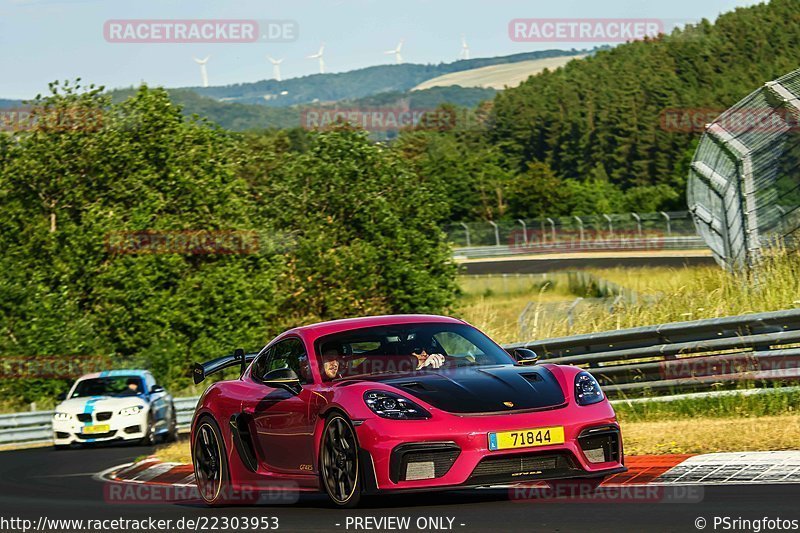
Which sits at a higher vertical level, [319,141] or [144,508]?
[319,141]

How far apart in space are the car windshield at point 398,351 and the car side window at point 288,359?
0.14 meters

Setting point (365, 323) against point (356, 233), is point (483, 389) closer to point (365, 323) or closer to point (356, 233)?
point (365, 323)

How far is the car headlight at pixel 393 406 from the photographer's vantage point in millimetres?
7562

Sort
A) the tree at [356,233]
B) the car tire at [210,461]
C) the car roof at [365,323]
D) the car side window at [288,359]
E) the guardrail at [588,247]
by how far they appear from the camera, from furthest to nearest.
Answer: the guardrail at [588,247]
the tree at [356,233]
the car tire at [210,461]
the car roof at [365,323]
the car side window at [288,359]

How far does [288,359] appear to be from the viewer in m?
9.21

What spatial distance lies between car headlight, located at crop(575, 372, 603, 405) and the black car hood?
12cm

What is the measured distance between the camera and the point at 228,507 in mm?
9477

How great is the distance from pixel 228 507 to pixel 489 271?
54.7 meters

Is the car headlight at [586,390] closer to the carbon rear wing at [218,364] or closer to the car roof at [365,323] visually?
the car roof at [365,323]

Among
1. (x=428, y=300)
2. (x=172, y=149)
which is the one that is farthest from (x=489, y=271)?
(x=172, y=149)

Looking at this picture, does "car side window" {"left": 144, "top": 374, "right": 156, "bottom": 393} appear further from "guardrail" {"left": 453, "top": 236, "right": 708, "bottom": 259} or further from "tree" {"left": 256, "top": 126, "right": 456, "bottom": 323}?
"guardrail" {"left": 453, "top": 236, "right": 708, "bottom": 259}

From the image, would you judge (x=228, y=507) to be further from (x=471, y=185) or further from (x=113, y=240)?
(x=471, y=185)

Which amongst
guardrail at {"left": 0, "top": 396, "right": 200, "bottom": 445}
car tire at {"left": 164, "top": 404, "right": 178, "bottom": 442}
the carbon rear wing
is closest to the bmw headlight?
car tire at {"left": 164, "top": 404, "right": 178, "bottom": 442}

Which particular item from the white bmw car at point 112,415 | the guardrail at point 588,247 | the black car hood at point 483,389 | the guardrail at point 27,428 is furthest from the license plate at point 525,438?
the guardrail at point 588,247
